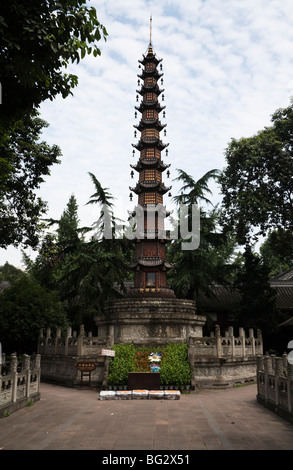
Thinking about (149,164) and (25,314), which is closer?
(25,314)

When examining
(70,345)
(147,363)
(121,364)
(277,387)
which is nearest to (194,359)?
(147,363)

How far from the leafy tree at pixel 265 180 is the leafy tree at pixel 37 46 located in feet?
56.5

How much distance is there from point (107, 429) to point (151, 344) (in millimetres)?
8891

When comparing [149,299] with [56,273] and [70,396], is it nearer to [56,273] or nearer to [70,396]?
[70,396]

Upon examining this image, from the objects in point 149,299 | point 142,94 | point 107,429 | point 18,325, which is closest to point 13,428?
point 107,429

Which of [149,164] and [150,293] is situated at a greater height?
[149,164]

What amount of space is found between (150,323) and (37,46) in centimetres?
1520

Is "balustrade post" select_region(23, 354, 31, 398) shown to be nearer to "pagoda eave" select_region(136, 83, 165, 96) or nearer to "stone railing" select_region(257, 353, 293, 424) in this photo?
"stone railing" select_region(257, 353, 293, 424)

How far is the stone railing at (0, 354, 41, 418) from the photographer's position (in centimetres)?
1012

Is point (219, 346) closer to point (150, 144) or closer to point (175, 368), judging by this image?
point (175, 368)

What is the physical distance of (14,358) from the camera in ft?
35.9

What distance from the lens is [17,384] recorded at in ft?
37.4

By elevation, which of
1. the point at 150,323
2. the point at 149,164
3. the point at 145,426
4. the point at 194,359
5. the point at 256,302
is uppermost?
the point at 149,164
